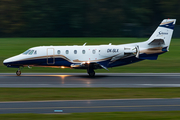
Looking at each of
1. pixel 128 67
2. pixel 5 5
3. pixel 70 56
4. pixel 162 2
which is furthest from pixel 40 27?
pixel 70 56

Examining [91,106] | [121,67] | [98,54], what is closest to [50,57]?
[98,54]

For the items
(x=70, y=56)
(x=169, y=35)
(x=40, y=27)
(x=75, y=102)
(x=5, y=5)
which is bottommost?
(x=75, y=102)

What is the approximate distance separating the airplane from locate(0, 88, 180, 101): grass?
5725 millimetres

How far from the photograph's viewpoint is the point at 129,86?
60.9 feet

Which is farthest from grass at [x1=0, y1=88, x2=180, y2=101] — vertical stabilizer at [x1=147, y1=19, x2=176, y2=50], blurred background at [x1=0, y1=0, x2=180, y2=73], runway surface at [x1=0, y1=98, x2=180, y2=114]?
blurred background at [x1=0, y1=0, x2=180, y2=73]

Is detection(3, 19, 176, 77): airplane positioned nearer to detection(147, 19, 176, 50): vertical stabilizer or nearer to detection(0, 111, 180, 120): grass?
detection(147, 19, 176, 50): vertical stabilizer

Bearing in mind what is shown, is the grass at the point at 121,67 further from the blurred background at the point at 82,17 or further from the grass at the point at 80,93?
the grass at the point at 80,93

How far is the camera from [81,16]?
55875 millimetres

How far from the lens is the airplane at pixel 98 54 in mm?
22766

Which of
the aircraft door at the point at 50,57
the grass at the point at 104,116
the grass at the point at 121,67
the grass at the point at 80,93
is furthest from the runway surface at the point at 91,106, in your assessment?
the grass at the point at 121,67

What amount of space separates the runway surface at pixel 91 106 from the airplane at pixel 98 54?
352 inches

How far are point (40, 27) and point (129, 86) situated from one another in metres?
40.0

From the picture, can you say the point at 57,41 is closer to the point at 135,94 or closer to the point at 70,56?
the point at 70,56

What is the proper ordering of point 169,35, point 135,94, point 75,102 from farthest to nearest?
point 169,35
point 135,94
point 75,102
